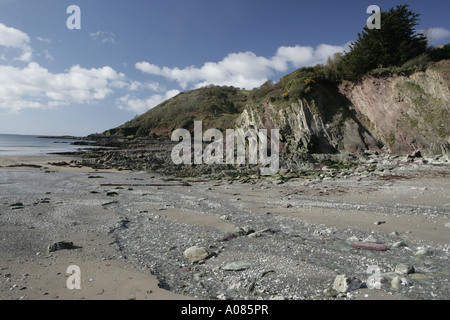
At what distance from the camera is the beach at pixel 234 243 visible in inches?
175

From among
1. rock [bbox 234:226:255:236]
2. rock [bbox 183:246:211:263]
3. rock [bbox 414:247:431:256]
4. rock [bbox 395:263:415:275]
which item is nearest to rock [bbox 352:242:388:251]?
rock [bbox 414:247:431:256]

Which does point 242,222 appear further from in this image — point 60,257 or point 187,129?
point 187,129

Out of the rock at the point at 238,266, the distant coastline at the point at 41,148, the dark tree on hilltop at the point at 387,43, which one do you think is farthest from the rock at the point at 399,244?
the distant coastline at the point at 41,148

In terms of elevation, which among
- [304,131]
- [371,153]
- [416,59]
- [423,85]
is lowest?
[371,153]

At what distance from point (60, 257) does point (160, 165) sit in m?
20.6

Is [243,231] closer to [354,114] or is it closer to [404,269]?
[404,269]

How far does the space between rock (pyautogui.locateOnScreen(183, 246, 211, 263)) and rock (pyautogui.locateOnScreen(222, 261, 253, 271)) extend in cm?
68

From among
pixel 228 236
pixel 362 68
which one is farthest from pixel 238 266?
pixel 362 68

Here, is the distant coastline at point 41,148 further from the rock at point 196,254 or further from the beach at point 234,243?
the rock at point 196,254

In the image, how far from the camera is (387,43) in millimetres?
24984

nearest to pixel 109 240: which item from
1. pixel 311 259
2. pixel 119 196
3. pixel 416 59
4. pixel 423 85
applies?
pixel 311 259

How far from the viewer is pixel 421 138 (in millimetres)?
20828
